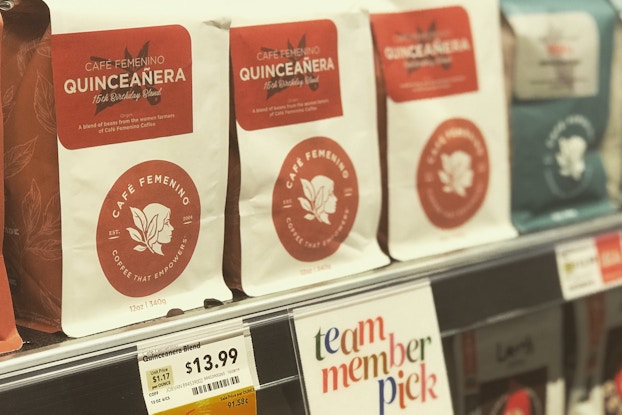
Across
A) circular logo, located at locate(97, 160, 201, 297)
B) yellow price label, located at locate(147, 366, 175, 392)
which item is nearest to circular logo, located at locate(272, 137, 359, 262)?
circular logo, located at locate(97, 160, 201, 297)

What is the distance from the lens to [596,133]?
4.21 ft

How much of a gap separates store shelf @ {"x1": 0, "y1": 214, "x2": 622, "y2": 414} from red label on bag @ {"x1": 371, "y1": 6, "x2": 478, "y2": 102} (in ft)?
0.74

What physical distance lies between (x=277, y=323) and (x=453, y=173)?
0.37 m

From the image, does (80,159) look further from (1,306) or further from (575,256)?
(575,256)

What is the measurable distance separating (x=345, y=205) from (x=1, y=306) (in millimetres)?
420

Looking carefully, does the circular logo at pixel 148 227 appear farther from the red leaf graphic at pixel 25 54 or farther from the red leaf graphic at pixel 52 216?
the red leaf graphic at pixel 25 54

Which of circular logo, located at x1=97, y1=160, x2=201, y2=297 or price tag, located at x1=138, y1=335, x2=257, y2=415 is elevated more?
circular logo, located at x1=97, y1=160, x2=201, y2=297

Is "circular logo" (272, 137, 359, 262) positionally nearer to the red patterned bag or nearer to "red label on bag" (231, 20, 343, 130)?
"red label on bag" (231, 20, 343, 130)

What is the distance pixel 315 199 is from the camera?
100 cm

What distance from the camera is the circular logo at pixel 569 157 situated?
48.7 inches

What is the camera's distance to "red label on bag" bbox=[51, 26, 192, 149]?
81 cm

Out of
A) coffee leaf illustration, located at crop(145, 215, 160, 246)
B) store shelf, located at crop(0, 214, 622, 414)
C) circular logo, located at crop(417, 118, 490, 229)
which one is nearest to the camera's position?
store shelf, located at crop(0, 214, 622, 414)

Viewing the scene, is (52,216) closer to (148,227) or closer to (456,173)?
(148,227)

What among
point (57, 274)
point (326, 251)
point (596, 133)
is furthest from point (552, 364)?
point (57, 274)
